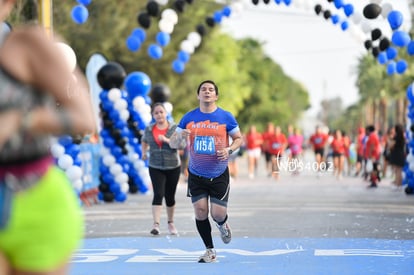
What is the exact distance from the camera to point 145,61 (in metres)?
48.0

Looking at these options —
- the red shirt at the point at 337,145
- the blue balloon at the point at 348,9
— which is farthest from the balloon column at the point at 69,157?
the red shirt at the point at 337,145

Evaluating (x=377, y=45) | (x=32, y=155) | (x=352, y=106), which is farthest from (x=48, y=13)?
(x=352, y=106)

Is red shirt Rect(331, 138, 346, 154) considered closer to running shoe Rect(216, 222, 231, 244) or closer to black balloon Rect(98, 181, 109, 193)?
black balloon Rect(98, 181, 109, 193)

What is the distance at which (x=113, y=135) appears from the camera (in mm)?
20625

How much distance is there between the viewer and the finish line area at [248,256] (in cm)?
892

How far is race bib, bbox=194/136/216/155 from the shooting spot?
9555 millimetres

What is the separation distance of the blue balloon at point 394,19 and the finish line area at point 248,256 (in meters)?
10.4

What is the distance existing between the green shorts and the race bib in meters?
6.00

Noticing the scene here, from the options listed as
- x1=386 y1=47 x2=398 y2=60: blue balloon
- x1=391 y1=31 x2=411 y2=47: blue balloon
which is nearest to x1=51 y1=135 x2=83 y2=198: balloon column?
x1=391 y1=31 x2=411 y2=47: blue balloon

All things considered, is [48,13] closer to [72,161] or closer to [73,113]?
[72,161]

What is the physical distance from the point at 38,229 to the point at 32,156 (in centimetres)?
29

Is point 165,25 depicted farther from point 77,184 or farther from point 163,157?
point 163,157

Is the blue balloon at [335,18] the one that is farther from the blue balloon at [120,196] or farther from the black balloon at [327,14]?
the blue balloon at [120,196]

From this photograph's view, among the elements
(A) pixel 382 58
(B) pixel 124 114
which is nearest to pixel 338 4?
(A) pixel 382 58
